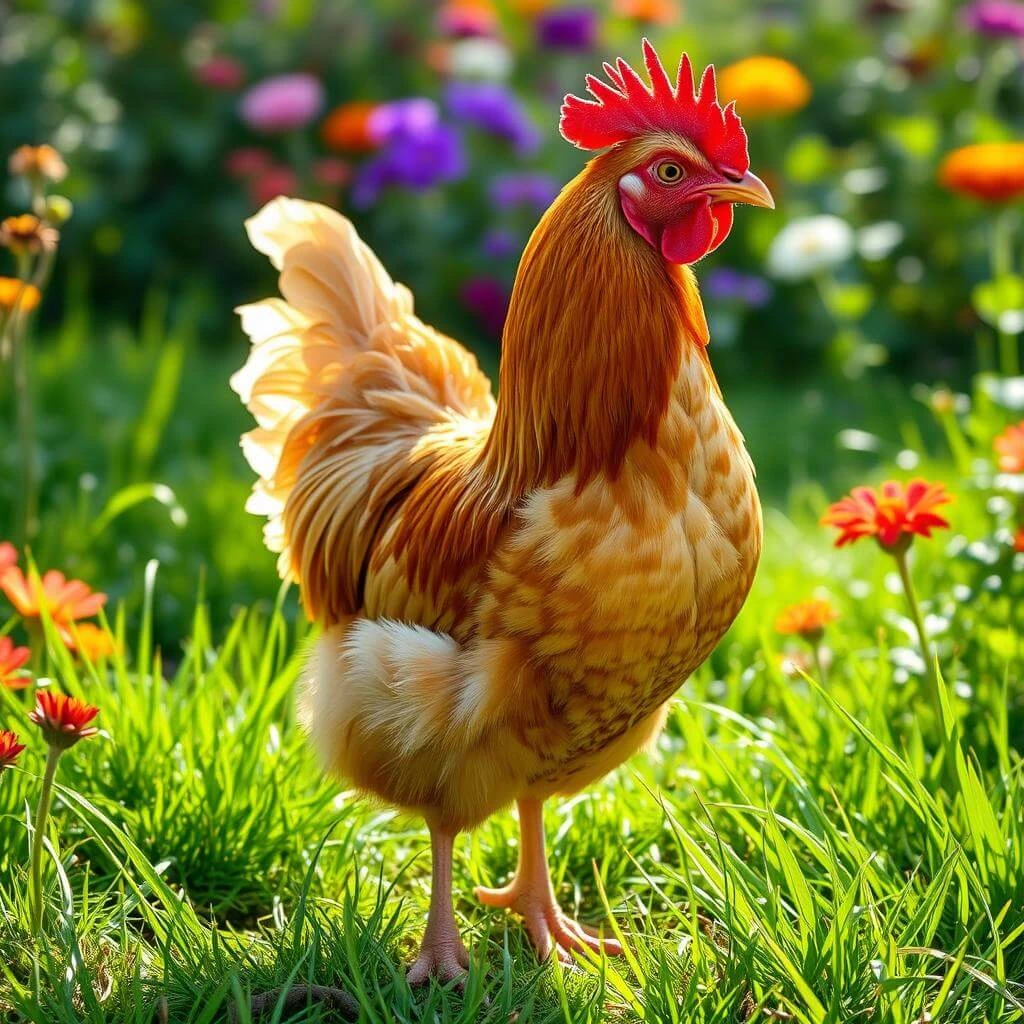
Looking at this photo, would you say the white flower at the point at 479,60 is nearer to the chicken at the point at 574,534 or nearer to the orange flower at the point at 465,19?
the orange flower at the point at 465,19

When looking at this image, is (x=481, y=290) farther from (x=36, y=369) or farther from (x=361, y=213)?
(x=36, y=369)

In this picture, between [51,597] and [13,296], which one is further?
[13,296]

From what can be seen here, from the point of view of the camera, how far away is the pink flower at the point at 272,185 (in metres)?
6.85

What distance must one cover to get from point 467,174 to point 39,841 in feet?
17.9

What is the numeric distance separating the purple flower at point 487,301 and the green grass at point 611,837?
2.50 metres

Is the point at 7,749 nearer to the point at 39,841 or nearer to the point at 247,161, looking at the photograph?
the point at 39,841

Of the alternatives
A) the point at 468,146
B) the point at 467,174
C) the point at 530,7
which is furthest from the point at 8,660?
the point at 530,7

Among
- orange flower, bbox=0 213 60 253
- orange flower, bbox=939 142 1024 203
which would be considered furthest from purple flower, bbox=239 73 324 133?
orange flower, bbox=0 213 60 253

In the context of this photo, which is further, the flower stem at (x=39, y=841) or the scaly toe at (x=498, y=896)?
the scaly toe at (x=498, y=896)

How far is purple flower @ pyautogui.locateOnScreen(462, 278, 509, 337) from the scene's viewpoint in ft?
22.3

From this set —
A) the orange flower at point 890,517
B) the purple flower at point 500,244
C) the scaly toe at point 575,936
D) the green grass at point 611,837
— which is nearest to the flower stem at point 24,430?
the green grass at point 611,837

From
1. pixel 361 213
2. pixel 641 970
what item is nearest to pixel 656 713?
pixel 641 970

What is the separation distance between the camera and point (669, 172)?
245 cm

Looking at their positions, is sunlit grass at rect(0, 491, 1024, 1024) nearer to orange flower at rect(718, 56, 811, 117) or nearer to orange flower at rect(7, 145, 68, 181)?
orange flower at rect(7, 145, 68, 181)
